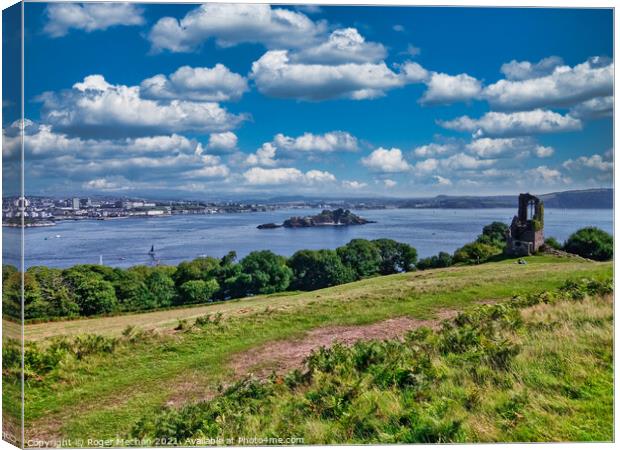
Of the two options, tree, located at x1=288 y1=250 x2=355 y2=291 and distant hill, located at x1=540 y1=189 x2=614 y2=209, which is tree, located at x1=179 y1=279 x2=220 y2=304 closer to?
tree, located at x1=288 y1=250 x2=355 y2=291

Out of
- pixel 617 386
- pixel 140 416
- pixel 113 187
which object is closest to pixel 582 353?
pixel 617 386

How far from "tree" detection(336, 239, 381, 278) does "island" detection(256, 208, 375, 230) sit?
0.33m

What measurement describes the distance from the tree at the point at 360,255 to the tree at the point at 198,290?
1.85 m

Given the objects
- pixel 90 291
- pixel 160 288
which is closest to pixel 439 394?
pixel 160 288

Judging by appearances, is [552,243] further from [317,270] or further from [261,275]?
[261,275]

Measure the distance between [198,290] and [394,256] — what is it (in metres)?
2.83

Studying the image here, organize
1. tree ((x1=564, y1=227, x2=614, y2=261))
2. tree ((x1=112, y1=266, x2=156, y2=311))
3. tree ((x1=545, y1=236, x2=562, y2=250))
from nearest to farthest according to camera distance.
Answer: tree ((x1=112, y1=266, x2=156, y2=311)), tree ((x1=564, y1=227, x2=614, y2=261)), tree ((x1=545, y1=236, x2=562, y2=250))

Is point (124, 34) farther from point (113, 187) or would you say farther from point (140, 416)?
point (140, 416)

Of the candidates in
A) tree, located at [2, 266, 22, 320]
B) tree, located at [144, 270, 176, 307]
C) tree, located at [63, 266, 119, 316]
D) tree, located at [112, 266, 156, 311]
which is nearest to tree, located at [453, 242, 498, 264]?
tree, located at [144, 270, 176, 307]

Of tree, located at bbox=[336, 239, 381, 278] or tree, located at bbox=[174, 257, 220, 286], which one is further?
tree, located at bbox=[336, 239, 381, 278]

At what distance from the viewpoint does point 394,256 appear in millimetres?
8195

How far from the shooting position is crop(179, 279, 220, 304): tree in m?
8.01

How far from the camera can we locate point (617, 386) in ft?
21.7

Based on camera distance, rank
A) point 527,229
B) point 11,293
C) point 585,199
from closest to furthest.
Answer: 1. point 11,293
2. point 585,199
3. point 527,229
